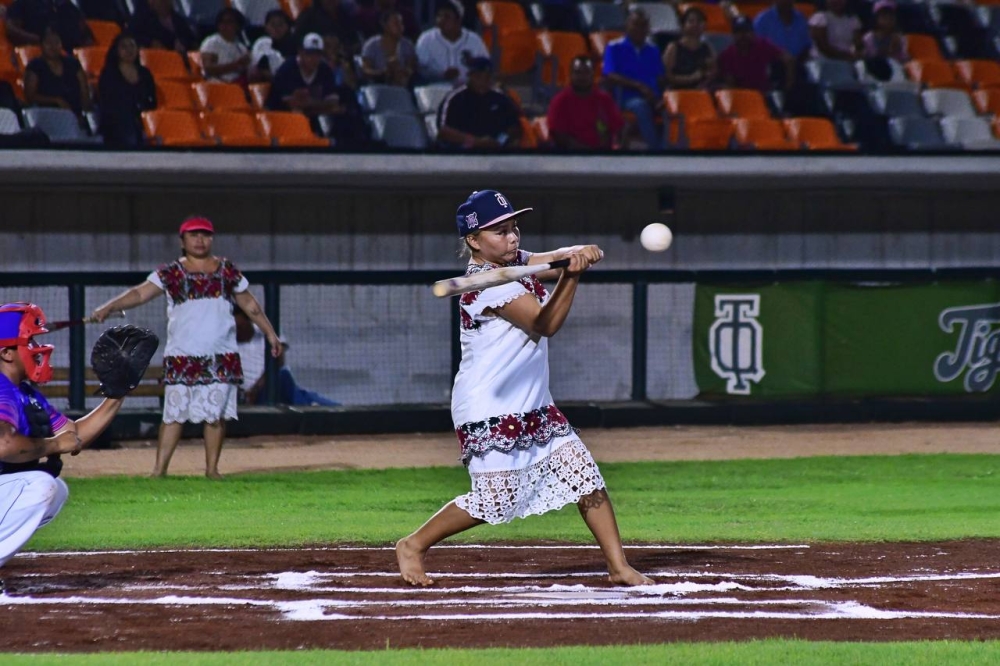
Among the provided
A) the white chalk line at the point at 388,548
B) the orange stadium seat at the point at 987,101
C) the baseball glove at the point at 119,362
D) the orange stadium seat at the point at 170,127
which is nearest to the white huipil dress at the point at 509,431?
the baseball glove at the point at 119,362

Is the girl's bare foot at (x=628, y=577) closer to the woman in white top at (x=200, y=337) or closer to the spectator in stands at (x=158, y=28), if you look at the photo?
the woman in white top at (x=200, y=337)

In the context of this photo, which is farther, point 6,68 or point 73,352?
point 6,68

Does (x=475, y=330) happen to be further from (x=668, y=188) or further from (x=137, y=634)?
(x=668, y=188)

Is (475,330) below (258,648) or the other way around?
the other way around

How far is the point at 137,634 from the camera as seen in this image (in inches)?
222

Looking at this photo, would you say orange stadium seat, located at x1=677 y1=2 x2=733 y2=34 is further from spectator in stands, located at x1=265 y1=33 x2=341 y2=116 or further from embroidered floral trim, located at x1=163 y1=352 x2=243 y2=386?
embroidered floral trim, located at x1=163 y1=352 x2=243 y2=386

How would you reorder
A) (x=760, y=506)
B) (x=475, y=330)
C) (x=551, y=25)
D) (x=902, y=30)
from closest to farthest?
1. (x=475, y=330)
2. (x=760, y=506)
3. (x=551, y=25)
4. (x=902, y=30)

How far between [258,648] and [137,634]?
592 mm

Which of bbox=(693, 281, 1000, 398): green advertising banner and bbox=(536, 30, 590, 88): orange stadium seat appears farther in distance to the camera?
bbox=(536, 30, 590, 88): orange stadium seat

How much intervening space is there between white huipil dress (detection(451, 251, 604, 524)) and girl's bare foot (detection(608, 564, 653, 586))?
1.40 feet

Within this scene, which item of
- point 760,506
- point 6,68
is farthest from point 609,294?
point 6,68

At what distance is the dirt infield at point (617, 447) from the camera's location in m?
11.8

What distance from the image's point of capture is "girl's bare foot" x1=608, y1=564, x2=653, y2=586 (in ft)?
21.3

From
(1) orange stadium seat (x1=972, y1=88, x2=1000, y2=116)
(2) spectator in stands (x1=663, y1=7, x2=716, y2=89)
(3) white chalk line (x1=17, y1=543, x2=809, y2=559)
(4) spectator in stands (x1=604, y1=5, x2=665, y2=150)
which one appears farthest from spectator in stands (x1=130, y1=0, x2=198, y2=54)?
(1) orange stadium seat (x1=972, y1=88, x2=1000, y2=116)
